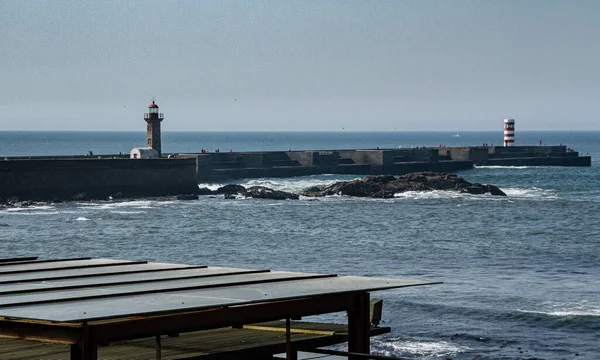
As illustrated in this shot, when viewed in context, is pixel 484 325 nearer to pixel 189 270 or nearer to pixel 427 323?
pixel 427 323

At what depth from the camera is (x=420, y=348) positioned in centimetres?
2884

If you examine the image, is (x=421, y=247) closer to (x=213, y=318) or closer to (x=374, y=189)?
(x=374, y=189)

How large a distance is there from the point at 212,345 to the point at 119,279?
1.72 m

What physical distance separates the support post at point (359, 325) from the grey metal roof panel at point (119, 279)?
9.15 feet

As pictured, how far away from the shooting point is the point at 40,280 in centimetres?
1539

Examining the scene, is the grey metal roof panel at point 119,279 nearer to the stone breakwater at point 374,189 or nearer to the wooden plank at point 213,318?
the wooden plank at point 213,318

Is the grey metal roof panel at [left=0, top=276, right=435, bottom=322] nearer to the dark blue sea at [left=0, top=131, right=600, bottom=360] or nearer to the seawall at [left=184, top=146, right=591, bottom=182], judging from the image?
the dark blue sea at [left=0, top=131, right=600, bottom=360]

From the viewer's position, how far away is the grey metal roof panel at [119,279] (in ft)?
47.7

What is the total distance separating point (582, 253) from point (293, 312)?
43598 mm

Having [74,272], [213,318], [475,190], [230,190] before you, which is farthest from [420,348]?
[475,190]

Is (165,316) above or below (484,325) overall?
above

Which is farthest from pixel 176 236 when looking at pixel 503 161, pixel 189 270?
pixel 503 161

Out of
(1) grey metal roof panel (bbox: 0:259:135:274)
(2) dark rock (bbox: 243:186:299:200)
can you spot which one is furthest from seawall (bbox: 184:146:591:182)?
(1) grey metal roof panel (bbox: 0:259:135:274)

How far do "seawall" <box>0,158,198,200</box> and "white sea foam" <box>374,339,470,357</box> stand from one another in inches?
2190
